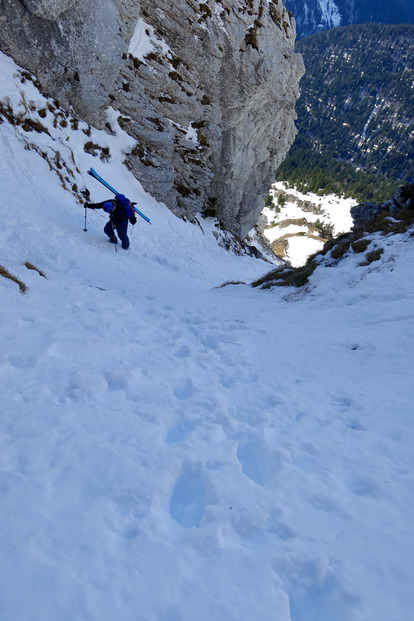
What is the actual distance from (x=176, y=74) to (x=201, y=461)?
34.2 meters

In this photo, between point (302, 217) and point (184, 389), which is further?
point (302, 217)

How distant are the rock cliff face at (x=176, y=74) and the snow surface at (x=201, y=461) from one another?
19754 millimetres

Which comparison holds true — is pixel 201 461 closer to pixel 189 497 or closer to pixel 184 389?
pixel 189 497

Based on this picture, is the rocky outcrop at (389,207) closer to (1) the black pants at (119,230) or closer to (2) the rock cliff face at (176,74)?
(1) the black pants at (119,230)

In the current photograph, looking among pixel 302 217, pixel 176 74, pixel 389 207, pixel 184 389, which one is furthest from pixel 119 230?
pixel 302 217

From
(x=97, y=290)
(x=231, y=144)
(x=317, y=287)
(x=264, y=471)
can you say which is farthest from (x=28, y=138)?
(x=231, y=144)

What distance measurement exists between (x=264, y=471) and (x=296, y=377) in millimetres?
2967

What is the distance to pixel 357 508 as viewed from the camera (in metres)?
3.75

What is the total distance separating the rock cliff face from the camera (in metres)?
21.0

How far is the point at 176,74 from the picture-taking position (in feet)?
96.9

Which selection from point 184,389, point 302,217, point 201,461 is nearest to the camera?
point 201,461

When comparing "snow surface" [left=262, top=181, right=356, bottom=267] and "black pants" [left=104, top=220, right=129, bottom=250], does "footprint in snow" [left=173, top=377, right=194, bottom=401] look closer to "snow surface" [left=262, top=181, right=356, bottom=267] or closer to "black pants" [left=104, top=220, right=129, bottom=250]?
"black pants" [left=104, top=220, right=129, bottom=250]

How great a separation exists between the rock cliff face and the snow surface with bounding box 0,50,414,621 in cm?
1975

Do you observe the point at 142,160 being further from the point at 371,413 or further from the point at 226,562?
the point at 226,562
